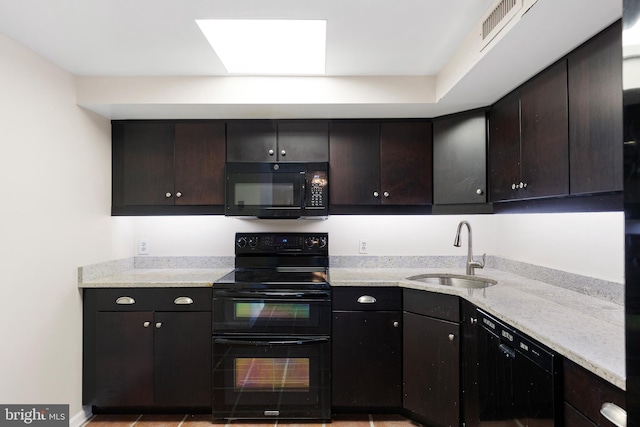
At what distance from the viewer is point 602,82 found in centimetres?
133

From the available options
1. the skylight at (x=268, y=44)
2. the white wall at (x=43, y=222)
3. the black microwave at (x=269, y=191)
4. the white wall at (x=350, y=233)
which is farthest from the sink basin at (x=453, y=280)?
the white wall at (x=43, y=222)

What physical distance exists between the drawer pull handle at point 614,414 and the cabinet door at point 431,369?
1018mm

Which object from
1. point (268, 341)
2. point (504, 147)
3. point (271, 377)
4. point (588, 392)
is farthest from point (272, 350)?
point (504, 147)

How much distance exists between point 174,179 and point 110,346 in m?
1.19

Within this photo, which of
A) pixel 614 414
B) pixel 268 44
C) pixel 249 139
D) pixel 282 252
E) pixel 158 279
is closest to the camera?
pixel 614 414

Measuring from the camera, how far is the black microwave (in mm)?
2449

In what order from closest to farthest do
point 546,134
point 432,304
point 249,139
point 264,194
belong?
point 546,134
point 432,304
point 264,194
point 249,139

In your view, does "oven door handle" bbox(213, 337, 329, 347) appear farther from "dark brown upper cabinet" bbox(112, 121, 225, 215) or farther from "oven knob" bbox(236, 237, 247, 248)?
"dark brown upper cabinet" bbox(112, 121, 225, 215)

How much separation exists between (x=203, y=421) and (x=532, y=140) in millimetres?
2553

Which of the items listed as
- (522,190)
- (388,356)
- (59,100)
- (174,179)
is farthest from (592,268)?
(59,100)

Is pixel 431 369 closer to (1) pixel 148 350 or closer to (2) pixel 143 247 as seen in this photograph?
(1) pixel 148 350

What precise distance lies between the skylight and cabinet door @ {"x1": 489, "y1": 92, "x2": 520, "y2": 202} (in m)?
1.13

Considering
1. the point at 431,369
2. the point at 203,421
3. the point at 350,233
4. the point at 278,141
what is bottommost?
the point at 203,421

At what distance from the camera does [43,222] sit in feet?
6.34
